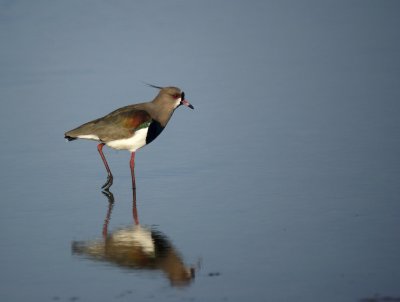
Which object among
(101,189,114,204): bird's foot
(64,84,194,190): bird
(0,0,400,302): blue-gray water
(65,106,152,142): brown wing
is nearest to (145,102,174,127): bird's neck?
(64,84,194,190): bird

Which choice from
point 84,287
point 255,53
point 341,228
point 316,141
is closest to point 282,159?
point 316,141

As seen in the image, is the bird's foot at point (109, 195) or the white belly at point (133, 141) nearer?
the bird's foot at point (109, 195)

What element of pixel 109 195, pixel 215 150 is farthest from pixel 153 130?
pixel 109 195

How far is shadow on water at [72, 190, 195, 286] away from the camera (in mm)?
7613

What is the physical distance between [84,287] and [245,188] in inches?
124

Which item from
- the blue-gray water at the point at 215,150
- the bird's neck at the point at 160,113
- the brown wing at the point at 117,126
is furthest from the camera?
the bird's neck at the point at 160,113

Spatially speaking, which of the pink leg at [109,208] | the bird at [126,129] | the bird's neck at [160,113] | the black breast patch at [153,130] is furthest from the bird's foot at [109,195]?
the bird's neck at [160,113]

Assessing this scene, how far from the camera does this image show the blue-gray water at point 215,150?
24.7 ft

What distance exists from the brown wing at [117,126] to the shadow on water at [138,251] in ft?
7.20

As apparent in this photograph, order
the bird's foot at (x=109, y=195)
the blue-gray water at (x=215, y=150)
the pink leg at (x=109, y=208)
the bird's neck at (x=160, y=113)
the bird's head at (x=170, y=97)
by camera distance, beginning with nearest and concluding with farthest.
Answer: the blue-gray water at (x=215, y=150) < the pink leg at (x=109, y=208) < the bird's foot at (x=109, y=195) < the bird's neck at (x=160, y=113) < the bird's head at (x=170, y=97)

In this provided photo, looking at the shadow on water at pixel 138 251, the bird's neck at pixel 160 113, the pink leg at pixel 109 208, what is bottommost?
the shadow on water at pixel 138 251

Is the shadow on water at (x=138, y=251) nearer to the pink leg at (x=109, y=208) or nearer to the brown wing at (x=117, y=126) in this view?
the pink leg at (x=109, y=208)

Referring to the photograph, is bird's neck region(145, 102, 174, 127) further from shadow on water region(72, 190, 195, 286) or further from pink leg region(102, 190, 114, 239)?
shadow on water region(72, 190, 195, 286)

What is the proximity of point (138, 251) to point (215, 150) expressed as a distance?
366 centimetres
